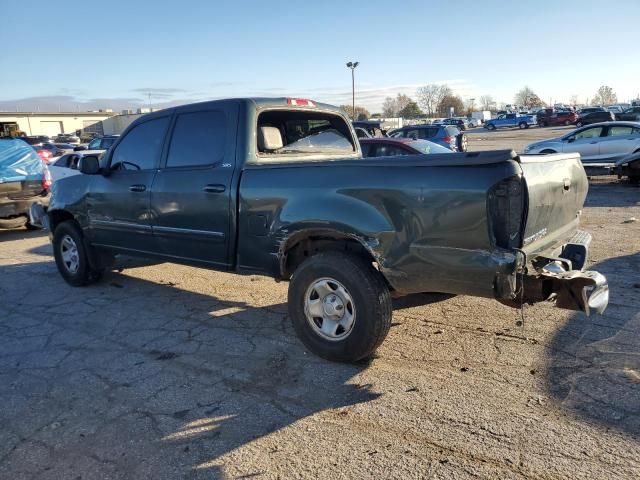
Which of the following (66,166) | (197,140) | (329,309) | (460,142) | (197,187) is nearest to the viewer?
(329,309)

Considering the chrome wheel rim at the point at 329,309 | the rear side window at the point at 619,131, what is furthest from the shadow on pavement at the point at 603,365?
the rear side window at the point at 619,131

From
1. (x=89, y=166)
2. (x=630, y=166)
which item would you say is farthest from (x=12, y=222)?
(x=630, y=166)

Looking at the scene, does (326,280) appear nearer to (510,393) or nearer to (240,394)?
(240,394)

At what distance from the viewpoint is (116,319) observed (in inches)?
202

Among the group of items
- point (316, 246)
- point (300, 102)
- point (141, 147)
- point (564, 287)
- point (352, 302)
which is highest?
point (300, 102)

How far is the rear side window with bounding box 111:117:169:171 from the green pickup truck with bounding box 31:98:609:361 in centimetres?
2

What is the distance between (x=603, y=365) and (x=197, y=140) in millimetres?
3859

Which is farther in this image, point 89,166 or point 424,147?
point 424,147

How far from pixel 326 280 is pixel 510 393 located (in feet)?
4.88

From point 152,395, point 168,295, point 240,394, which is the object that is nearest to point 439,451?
point 240,394

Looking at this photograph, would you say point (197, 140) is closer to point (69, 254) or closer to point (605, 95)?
point (69, 254)

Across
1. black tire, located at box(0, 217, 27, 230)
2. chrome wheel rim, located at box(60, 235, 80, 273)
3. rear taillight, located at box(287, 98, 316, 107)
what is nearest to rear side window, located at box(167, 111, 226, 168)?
rear taillight, located at box(287, 98, 316, 107)

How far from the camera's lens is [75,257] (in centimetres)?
623

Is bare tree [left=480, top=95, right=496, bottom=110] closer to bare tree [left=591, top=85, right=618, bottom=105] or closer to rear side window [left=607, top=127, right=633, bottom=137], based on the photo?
bare tree [left=591, top=85, right=618, bottom=105]
